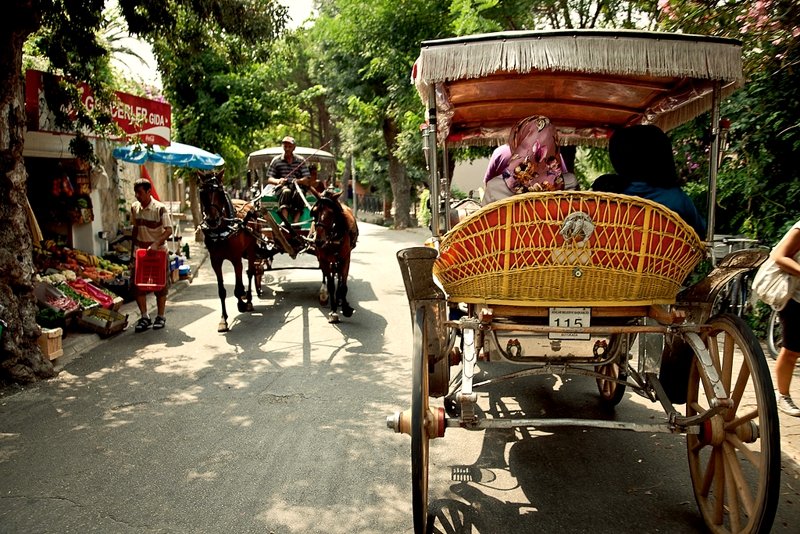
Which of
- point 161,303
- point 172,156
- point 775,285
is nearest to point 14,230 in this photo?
point 161,303

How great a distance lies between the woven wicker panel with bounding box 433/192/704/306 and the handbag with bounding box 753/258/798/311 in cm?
159

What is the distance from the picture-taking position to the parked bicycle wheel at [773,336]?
21.9ft

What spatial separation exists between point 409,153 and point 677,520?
17.6 m

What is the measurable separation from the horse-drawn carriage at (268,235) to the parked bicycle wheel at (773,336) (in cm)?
528

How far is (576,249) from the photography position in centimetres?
319

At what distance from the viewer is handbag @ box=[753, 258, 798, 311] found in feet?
14.6

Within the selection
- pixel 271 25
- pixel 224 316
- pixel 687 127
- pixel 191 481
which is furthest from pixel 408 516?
pixel 271 25

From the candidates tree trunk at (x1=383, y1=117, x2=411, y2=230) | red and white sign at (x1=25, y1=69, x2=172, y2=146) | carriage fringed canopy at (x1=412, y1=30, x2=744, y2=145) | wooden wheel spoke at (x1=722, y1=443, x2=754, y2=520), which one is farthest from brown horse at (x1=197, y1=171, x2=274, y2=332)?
tree trunk at (x1=383, y1=117, x2=411, y2=230)

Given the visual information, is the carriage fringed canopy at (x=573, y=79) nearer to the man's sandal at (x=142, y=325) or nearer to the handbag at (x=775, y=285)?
the handbag at (x=775, y=285)

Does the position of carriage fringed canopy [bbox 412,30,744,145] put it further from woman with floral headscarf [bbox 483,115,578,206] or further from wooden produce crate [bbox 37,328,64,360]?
wooden produce crate [bbox 37,328,64,360]

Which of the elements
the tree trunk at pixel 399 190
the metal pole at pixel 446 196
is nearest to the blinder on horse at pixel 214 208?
the metal pole at pixel 446 196

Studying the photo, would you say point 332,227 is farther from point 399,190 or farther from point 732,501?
point 399,190

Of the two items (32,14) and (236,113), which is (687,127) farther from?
A: (236,113)

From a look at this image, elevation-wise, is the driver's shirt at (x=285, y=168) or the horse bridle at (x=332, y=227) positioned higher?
the driver's shirt at (x=285, y=168)
